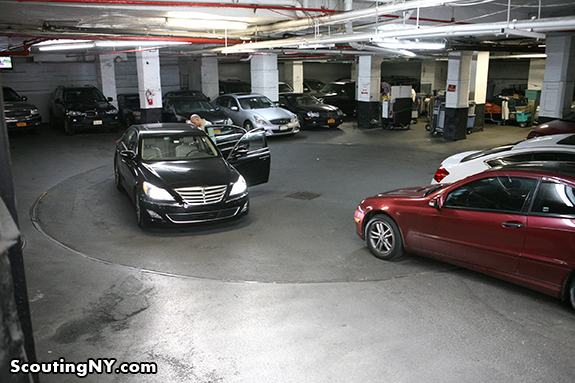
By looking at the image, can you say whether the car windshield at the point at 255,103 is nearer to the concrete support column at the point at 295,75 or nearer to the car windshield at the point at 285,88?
the car windshield at the point at 285,88

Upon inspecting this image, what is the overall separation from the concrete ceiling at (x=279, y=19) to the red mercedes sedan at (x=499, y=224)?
8.54 feet

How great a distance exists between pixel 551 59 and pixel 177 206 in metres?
11.7

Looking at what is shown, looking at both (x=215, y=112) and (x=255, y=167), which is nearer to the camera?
Result: (x=255, y=167)

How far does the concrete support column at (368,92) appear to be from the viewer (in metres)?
19.4

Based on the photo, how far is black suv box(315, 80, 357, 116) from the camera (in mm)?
23703

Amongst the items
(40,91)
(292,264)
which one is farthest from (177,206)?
(40,91)

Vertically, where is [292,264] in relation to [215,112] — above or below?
below

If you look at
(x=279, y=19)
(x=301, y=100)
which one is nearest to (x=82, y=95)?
(x=301, y=100)

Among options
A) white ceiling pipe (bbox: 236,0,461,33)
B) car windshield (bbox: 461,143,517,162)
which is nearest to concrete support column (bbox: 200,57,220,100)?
white ceiling pipe (bbox: 236,0,461,33)

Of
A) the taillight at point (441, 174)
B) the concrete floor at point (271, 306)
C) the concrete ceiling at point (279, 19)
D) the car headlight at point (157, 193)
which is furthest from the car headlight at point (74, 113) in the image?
the taillight at point (441, 174)

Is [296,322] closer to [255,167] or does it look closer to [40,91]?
[255,167]

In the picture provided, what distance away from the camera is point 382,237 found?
19.9 ft

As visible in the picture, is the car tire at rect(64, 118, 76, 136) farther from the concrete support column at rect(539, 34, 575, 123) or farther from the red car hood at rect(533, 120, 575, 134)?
the concrete support column at rect(539, 34, 575, 123)

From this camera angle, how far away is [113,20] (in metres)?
9.77
